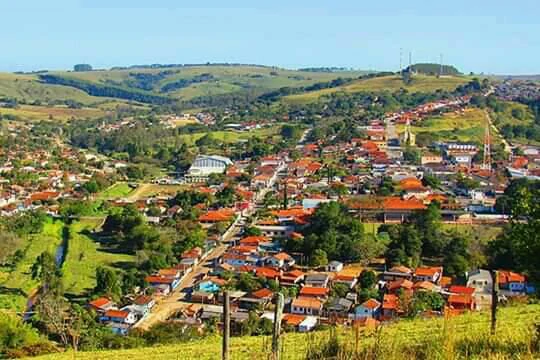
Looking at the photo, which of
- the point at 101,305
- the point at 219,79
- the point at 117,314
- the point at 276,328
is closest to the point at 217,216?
the point at 101,305

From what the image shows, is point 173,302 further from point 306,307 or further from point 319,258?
point 319,258

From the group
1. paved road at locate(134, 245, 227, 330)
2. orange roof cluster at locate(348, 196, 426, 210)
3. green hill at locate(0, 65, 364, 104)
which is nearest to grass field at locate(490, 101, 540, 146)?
orange roof cluster at locate(348, 196, 426, 210)

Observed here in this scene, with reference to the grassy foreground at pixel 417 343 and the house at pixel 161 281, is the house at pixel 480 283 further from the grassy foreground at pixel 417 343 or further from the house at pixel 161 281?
the house at pixel 161 281

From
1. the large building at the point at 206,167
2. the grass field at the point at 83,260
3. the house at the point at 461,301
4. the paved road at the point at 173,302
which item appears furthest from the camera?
the large building at the point at 206,167

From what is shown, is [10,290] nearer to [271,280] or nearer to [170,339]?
[271,280]

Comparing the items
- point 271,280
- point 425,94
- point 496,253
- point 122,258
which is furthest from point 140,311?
point 425,94

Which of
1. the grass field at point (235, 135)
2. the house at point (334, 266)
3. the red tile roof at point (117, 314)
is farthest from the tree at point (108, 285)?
the grass field at point (235, 135)
